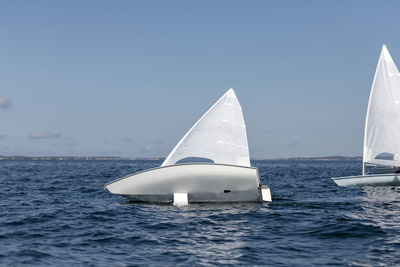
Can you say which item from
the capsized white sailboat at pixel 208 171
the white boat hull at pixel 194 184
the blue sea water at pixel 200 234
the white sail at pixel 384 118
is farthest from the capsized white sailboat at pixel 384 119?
the white boat hull at pixel 194 184

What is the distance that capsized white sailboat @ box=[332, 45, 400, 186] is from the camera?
3020cm

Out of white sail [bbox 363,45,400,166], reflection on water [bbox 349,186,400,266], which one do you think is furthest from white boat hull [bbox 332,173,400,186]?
white sail [bbox 363,45,400,166]

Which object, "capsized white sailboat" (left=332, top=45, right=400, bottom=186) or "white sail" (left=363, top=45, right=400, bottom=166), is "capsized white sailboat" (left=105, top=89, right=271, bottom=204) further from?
"white sail" (left=363, top=45, right=400, bottom=166)

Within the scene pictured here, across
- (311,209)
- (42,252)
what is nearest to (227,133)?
(311,209)

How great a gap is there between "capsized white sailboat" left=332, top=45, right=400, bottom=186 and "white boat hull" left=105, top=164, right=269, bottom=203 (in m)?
14.9

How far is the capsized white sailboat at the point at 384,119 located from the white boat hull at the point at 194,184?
14.9 meters

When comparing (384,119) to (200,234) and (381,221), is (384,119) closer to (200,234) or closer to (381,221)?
(381,221)

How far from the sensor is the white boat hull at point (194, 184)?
17359 millimetres

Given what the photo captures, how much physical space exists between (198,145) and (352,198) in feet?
32.3

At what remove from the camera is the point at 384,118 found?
100ft

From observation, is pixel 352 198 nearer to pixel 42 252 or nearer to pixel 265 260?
pixel 265 260

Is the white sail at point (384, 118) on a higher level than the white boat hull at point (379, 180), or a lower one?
higher

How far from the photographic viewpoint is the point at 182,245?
11461 mm

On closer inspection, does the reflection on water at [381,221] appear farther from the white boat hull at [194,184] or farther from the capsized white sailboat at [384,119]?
the capsized white sailboat at [384,119]
